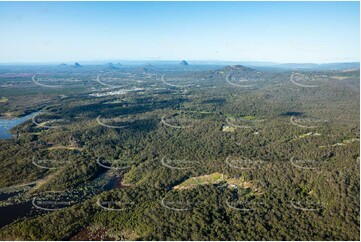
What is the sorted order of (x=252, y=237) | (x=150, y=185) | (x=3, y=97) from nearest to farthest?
(x=252, y=237)
(x=150, y=185)
(x=3, y=97)

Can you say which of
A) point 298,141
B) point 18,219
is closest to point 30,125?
point 18,219

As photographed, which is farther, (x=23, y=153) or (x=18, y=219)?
(x=23, y=153)

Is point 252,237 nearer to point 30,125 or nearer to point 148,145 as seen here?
point 148,145

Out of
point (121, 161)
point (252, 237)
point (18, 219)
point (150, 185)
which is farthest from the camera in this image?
point (121, 161)

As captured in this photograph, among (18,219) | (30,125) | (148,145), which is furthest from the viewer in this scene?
(30,125)

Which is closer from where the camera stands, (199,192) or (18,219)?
(18,219)

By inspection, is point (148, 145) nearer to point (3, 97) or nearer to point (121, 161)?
point (121, 161)

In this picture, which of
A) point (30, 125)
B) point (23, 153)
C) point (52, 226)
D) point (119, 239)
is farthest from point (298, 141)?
point (30, 125)

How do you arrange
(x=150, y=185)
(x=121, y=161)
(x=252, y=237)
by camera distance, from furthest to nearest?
1. (x=121, y=161)
2. (x=150, y=185)
3. (x=252, y=237)

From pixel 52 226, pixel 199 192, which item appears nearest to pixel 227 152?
pixel 199 192
